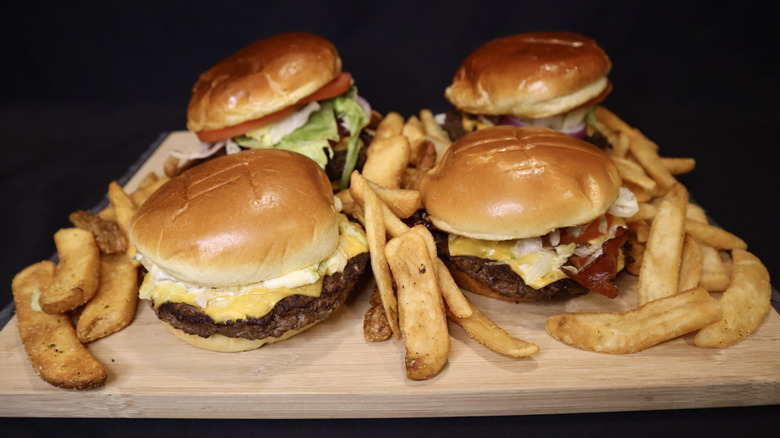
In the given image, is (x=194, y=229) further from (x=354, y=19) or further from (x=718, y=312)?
(x=354, y=19)

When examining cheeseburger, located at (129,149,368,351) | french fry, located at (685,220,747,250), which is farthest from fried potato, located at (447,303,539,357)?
french fry, located at (685,220,747,250)

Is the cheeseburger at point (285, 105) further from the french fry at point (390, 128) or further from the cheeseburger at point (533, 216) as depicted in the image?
the cheeseburger at point (533, 216)

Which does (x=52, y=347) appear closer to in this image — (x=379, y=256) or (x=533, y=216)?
(x=379, y=256)

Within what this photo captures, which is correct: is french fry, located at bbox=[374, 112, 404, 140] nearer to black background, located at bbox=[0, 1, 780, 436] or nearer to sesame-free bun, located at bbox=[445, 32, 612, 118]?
sesame-free bun, located at bbox=[445, 32, 612, 118]

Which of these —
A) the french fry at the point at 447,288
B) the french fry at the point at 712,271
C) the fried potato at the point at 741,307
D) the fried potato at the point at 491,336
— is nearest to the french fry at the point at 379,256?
the french fry at the point at 447,288

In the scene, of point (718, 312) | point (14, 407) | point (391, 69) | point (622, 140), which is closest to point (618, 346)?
point (718, 312)
